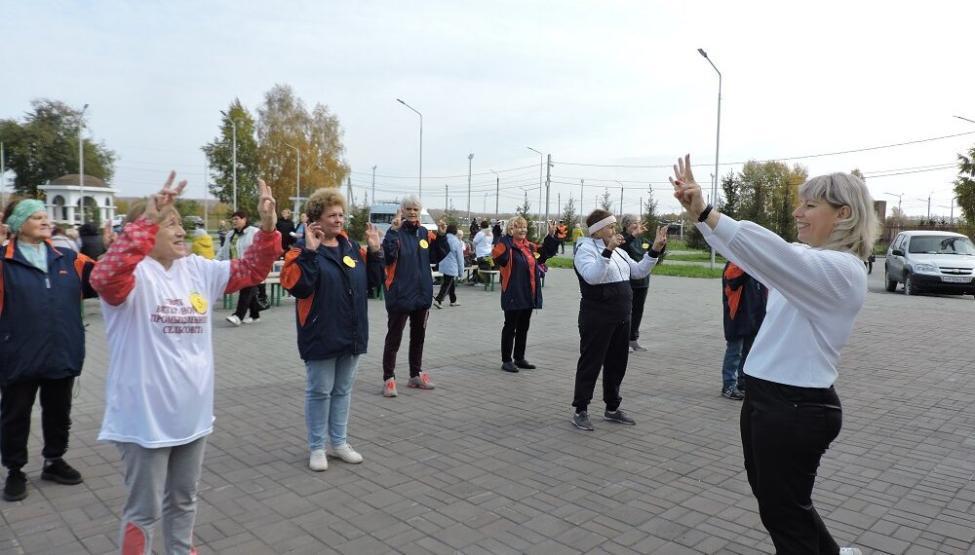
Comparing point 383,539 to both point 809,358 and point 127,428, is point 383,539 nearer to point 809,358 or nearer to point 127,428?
point 127,428

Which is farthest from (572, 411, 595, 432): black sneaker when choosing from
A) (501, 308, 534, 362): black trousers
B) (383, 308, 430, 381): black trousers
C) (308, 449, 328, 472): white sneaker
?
(501, 308, 534, 362): black trousers

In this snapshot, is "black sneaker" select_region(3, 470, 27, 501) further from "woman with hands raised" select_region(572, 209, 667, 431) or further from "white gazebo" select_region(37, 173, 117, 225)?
"white gazebo" select_region(37, 173, 117, 225)

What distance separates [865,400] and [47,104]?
2996 inches

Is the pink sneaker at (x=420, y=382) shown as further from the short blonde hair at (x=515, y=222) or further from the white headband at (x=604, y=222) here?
the white headband at (x=604, y=222)

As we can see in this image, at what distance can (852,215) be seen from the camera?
2.68 metres

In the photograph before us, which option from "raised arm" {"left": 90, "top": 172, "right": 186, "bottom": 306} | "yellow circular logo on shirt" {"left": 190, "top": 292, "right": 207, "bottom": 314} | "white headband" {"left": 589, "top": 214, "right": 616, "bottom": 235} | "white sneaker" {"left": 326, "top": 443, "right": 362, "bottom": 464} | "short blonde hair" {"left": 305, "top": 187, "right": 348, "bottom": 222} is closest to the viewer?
"raised arm" {"left": 90, "top": 172, "right": 186, "bottom": 306}

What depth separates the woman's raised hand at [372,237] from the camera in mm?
5244

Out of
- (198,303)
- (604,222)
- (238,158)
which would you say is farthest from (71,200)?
(198,303)

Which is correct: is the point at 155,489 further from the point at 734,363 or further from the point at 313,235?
the point at 734,363

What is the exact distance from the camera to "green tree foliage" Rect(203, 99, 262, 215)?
63.2m

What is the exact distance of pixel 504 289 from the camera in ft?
28.8

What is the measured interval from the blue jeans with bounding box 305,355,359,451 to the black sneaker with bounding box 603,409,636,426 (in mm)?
2471

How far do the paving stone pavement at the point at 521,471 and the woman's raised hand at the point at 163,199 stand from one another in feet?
6.27

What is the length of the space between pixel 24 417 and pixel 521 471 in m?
3.35
